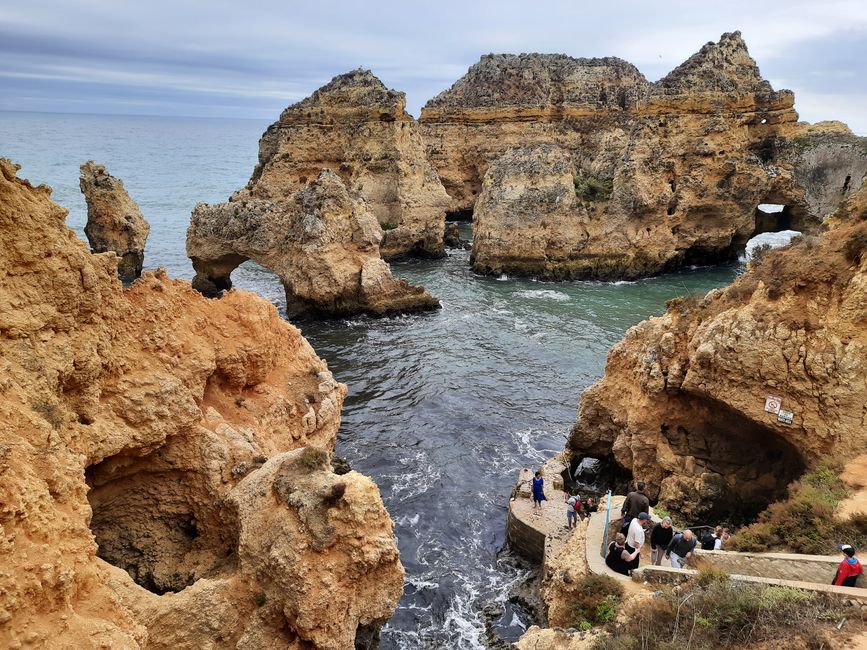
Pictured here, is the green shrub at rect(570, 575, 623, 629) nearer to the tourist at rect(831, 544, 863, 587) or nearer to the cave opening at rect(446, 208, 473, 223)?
the tourist at rect(831, 544, 863, 587)

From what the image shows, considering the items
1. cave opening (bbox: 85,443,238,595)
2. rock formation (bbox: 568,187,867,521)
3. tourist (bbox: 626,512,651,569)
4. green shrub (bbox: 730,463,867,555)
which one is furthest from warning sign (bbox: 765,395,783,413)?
cave opening (bbox: 85,443,238,595)

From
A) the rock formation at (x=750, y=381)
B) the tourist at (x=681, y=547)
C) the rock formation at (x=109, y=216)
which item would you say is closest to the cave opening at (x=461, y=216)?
the rock formation at (x=109, y=216)

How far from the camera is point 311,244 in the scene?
29.0 m

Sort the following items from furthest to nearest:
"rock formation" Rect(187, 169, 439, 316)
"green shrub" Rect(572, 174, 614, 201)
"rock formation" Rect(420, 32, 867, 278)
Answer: "green shrub" Rect(572, 174, 614, 201), "rock formation" Rect(420, 32, 867, 278), "rock formation" Rect(187, 169, 439, 316)

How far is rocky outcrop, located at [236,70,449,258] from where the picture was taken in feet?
143

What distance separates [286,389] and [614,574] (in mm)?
7618

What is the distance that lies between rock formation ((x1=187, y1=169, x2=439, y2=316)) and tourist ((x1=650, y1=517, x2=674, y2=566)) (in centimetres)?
2123

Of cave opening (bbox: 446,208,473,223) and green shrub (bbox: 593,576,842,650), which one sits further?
cave opening (bbox: 446,208,473,223)

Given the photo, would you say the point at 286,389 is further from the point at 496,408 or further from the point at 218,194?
the point at 218,194

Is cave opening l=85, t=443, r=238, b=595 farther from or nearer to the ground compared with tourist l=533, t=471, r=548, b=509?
farther from the ground

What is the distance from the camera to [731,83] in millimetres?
39531

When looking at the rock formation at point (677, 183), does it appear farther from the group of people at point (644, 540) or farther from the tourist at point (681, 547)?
the tourist at point (681, 547)

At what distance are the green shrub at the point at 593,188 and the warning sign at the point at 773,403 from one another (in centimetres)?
2873

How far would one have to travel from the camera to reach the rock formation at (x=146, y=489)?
653cm
